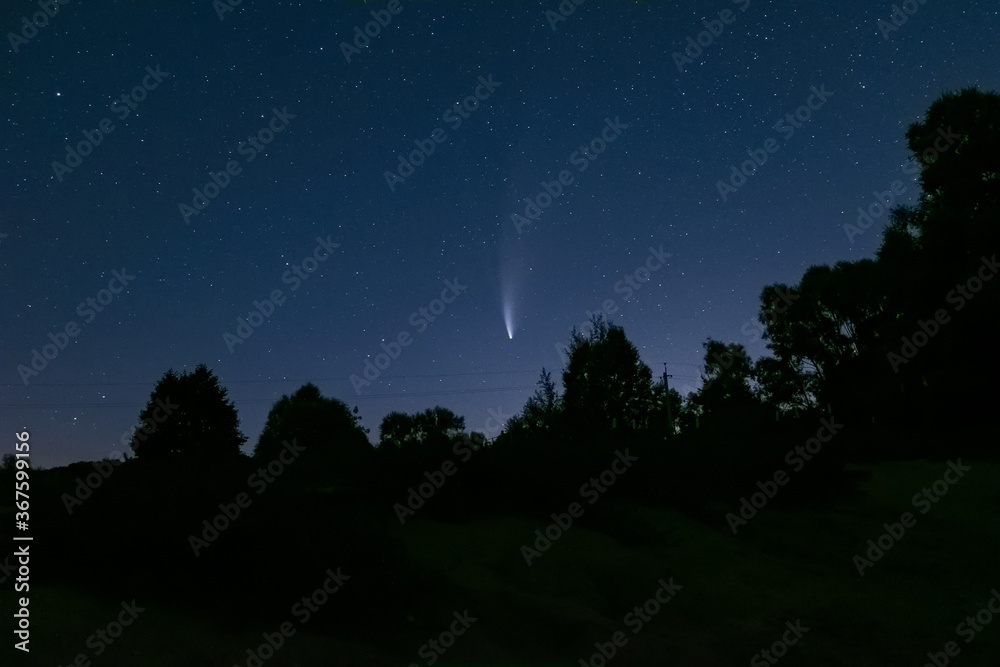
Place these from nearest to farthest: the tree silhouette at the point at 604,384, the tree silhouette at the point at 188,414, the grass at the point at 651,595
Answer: the grass at the point at 651,595 → the tree silhouette at the point at 604,384 → the tree silhouette at the point at 188,414

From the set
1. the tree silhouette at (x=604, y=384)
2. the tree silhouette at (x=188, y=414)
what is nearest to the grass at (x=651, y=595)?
the tree silhouette at (x=604, y=384)

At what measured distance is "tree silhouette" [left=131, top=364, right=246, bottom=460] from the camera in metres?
35.4

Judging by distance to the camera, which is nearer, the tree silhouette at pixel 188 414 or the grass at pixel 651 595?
the grass at pixel 651 595

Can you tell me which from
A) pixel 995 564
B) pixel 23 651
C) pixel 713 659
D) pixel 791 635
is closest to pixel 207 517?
pixel 23 651

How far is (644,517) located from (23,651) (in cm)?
773

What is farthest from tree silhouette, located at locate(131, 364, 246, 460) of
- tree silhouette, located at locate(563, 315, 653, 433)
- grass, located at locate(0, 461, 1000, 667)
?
grass, located at locate(0, 461, 1000, 667)

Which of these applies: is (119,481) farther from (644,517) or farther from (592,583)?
(644,517)

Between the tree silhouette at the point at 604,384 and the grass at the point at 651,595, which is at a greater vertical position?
the tree silhouette at the point at 604,384

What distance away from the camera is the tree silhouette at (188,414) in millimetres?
35406

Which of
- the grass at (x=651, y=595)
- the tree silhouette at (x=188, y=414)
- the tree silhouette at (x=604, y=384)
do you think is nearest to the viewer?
the grass at (x=651, y=595)

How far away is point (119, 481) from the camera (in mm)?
5758

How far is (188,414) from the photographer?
36.8m

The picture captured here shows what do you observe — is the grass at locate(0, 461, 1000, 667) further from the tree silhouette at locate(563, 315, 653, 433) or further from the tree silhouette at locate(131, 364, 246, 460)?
the tree silhouette at locate(131, 364, 246, 460)

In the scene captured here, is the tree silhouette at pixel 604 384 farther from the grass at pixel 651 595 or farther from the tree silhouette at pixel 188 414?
the tree silhouette at pixel 188 414
